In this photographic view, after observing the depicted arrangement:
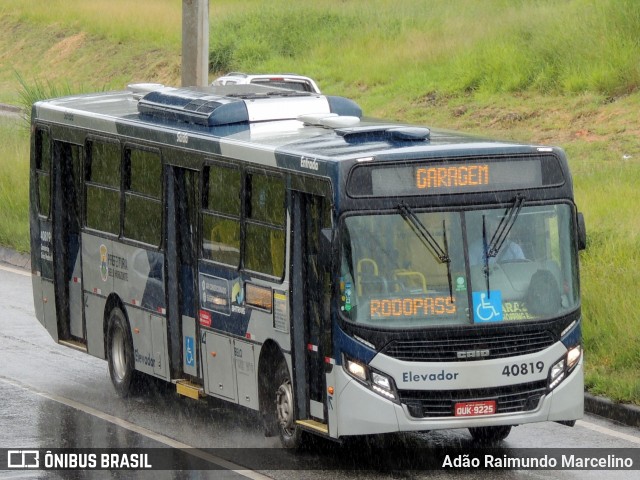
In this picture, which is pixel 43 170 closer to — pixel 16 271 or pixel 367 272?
pixel 367 272

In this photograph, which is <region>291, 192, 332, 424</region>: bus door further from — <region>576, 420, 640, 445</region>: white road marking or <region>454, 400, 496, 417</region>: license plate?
<region>576, 420, 640, 445</region>: white road marking

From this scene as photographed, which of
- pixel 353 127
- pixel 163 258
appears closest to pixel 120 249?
pixel 163 258

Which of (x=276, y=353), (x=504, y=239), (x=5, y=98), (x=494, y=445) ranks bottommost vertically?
(x=5, y=98)

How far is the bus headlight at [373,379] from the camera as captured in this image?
35.2 feet

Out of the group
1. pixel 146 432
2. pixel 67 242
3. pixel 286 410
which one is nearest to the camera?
pixel 286 410

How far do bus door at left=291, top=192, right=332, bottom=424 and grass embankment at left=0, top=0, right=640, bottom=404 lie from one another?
2.90 meters

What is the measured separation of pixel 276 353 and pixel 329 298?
1103 millimetres

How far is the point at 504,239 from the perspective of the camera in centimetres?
1102

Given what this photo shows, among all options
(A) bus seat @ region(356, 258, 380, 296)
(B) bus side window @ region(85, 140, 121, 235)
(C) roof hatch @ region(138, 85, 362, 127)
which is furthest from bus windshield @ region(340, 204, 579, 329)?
(B) bus side window @ region(85, 140, 121, 235)

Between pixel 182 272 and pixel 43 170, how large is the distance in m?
3.12

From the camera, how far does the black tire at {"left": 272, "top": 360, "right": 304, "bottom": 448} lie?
11578mm

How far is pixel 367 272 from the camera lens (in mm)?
10844

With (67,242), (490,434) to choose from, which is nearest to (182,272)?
(67,242)

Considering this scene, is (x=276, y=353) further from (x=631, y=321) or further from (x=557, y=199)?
(x=631, y=321)
